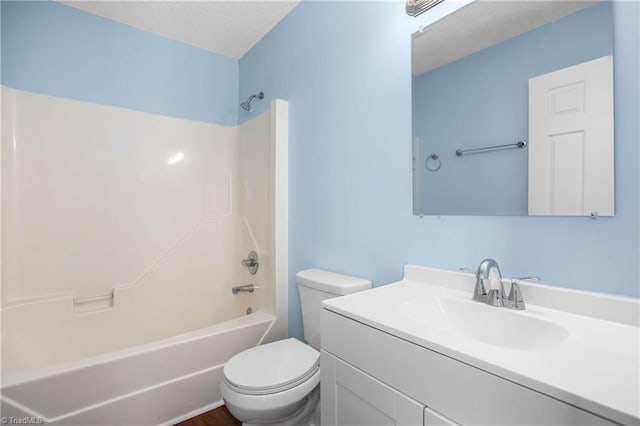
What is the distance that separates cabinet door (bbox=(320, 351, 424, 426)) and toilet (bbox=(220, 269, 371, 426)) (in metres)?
0.21

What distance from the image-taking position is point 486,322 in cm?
Answer: 91

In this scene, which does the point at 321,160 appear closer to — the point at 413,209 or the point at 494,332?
the point at 413,209

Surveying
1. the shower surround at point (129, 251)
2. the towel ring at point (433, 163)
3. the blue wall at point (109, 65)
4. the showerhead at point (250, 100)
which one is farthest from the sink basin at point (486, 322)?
the blue wall at point (109, 65)

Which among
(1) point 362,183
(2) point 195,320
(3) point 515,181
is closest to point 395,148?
(1) point 362,183

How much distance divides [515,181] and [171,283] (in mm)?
2147

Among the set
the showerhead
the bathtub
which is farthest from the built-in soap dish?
the showerhead

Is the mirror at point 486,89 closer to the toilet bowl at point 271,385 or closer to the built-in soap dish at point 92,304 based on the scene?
the toilet bowl at point 271,385

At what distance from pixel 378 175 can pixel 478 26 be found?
654mm

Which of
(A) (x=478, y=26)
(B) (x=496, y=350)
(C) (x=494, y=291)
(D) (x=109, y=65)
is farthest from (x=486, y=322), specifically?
(D) (x=109, y=65)

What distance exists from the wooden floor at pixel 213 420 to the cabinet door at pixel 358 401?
30.5 inches

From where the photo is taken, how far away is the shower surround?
1.44m

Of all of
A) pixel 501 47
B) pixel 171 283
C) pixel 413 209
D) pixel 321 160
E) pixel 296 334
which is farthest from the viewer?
pixel 171 283

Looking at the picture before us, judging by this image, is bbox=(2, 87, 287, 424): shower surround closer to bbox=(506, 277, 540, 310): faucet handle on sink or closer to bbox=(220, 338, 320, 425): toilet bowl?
bbox=(220, 338, 320, 425): toilet bowl

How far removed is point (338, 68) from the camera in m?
1.56
